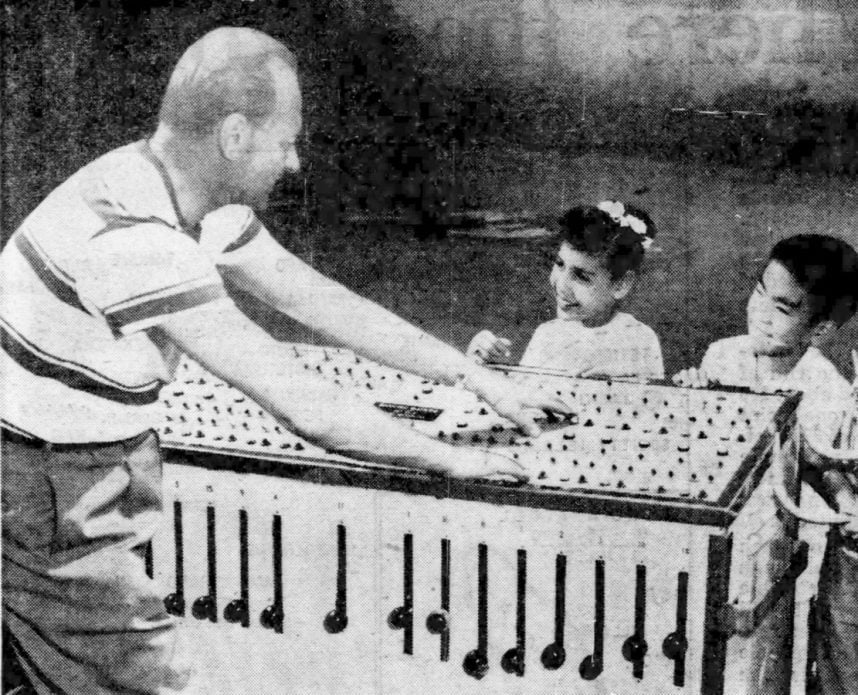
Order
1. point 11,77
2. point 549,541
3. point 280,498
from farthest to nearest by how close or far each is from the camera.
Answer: point 11,77 < point 280,498 < point 549,541

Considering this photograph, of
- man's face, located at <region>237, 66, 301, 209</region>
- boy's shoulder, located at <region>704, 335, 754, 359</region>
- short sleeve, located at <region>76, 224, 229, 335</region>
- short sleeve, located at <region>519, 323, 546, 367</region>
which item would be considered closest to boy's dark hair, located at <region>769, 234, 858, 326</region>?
boy's shoulder, located at <region>704, 335, 754, 359</region>

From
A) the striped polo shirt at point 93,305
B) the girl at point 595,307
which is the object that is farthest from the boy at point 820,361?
the striped polo shirt at point 93,305

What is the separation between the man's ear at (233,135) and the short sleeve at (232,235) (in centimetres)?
12

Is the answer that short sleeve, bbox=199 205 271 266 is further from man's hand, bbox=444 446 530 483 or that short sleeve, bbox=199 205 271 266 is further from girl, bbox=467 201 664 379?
man's hand, bbox=444 446 530 483

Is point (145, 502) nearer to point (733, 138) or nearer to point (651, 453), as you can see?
point (651, 453)

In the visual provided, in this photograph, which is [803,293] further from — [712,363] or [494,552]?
[494,552]

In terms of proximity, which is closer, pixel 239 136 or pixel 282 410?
pixel 282 410

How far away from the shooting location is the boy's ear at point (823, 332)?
7.05 ft

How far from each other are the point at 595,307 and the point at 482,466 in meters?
0.58

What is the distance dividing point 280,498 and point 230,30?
93 cm

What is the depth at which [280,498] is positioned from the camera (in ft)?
6.56

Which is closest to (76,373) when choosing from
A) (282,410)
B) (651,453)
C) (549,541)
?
(282,410)

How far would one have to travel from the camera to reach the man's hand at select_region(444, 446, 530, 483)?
1.86 metres

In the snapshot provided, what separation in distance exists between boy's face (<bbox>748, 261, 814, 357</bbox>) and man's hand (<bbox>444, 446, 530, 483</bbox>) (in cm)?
62
